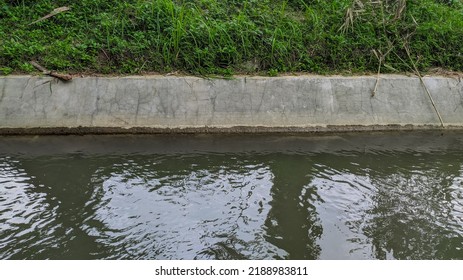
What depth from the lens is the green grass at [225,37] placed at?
7.09 m

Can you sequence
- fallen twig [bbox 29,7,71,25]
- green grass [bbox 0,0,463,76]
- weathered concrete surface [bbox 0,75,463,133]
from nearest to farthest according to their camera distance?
weathered concrete surface [bbox 0,75,463,133]
green grass [bbox 0,0,463,76]
fallen twig [bbox 29,7,71,25]

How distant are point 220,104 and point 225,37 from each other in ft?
4.39

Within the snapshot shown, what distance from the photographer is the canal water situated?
3822 mm

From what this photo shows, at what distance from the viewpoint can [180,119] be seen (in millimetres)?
6531

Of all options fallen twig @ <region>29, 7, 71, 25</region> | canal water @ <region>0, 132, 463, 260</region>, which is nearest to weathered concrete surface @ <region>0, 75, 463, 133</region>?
canal water @ <region>0, 132, 463, 260</region>

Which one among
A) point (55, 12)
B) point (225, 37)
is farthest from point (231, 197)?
point (55, 12)

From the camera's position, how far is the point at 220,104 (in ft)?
22.0

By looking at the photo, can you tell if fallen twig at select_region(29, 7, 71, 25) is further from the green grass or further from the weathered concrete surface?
the weathered concrete surface

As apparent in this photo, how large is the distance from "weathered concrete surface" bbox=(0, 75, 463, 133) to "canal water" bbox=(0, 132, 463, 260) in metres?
0.28

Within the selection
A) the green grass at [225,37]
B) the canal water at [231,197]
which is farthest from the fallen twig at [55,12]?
the canal water at [231,197]

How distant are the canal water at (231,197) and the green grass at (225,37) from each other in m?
1.43

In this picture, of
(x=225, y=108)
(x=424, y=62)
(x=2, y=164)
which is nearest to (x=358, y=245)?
(x=225, y=108)

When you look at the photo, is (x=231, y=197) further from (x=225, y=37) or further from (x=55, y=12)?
(x=55, y=12)

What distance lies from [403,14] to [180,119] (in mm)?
4547
